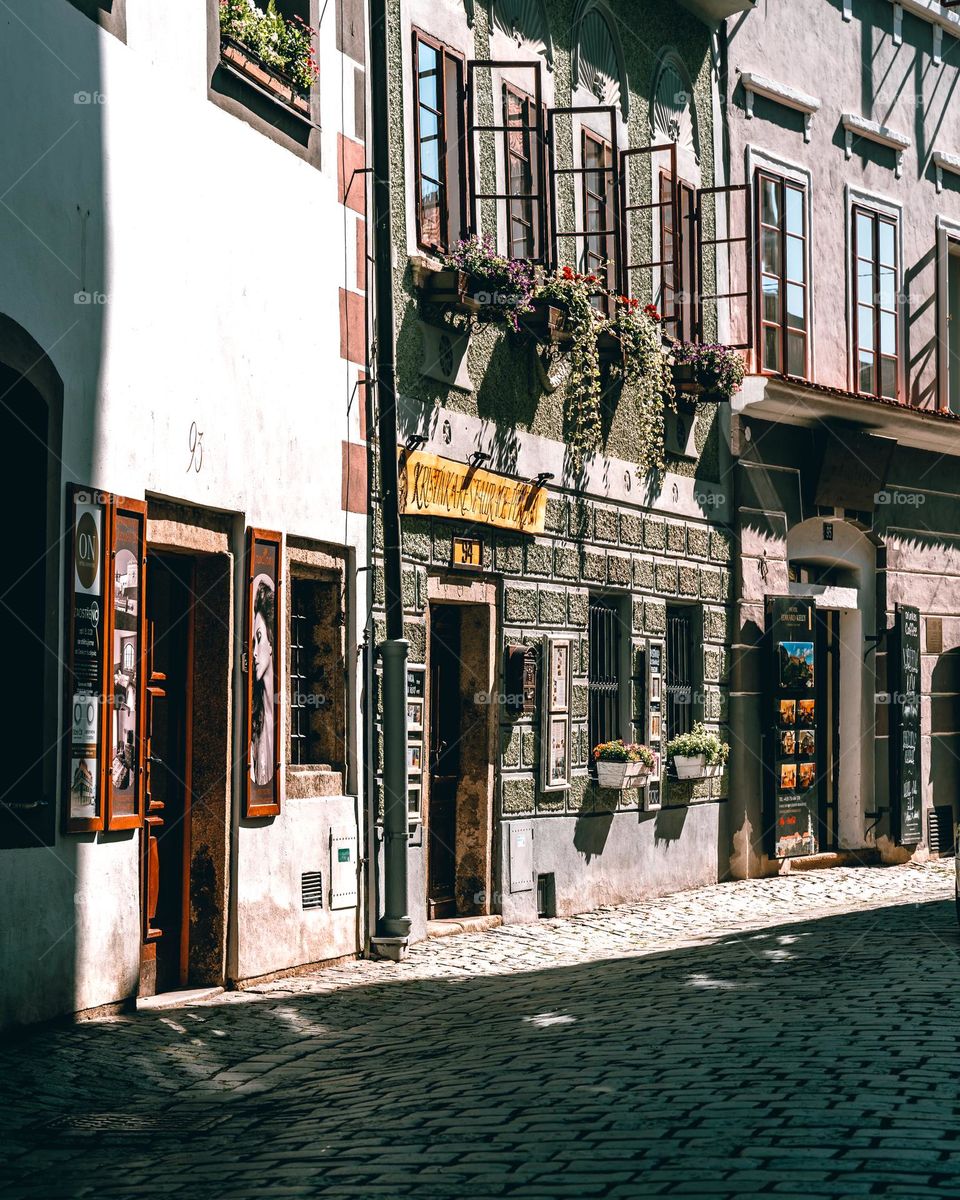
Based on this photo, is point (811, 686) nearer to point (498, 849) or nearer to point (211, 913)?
point (498, 849)

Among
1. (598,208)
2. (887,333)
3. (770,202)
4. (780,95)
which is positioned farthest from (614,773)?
(887,333)

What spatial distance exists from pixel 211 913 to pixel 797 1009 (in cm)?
341

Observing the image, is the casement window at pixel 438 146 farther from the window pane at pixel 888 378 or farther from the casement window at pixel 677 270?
the window pane at pixel 888 378

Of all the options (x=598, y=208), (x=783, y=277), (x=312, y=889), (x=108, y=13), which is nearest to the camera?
(x=108, y=13)

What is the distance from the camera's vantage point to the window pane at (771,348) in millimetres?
19297

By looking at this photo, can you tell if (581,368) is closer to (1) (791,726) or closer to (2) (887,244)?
(1) (791,726)

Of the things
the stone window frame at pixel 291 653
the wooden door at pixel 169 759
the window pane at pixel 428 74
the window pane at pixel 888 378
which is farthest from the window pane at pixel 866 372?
the wooden door at pixel 169 759

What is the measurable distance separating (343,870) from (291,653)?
141 centimetres

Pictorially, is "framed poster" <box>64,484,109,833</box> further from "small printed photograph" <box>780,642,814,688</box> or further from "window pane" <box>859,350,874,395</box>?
"window pane" <box>859,350,874,395</box>

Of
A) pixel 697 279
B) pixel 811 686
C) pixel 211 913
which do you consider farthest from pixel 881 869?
pixel 211 913

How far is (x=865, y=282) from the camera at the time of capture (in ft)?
69.3

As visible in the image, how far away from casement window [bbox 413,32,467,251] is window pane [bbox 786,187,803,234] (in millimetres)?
6547

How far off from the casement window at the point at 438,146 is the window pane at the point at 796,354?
657cm

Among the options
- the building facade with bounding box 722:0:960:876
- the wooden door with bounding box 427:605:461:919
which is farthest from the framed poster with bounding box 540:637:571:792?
the building facade with bounding box 722:0:960:876
